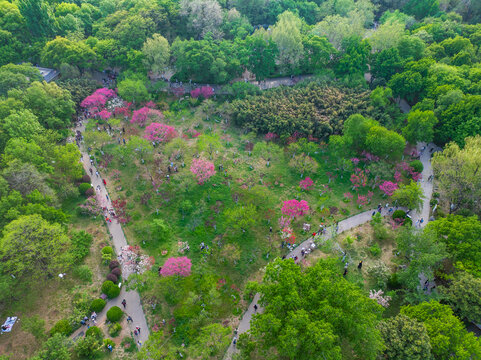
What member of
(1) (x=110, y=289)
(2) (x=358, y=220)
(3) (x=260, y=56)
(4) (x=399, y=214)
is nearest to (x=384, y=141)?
(4) (x=399, y=214)

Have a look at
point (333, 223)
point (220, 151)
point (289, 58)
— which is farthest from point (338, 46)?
point (333, 223)

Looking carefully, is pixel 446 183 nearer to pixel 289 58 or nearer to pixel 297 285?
pixel 297 285

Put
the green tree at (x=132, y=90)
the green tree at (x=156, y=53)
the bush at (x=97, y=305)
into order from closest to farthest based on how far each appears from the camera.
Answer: the bush at (x=97, y=305), the green tree at (x=132, y=90), the green tree at (x=156, y=53)

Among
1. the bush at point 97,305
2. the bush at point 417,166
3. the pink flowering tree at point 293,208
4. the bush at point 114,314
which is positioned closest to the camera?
the bush at point 114,314

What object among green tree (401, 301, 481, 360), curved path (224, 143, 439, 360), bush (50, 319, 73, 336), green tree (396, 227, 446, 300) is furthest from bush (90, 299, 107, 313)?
green tree (396, 227, 446, 300)

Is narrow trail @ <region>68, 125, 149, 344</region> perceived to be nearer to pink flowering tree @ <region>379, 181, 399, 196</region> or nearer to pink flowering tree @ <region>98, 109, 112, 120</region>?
pink flowering tree @ <region>98, 109, 112, 120</region>

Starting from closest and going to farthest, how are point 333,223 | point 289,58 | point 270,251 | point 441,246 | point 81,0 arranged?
point 441,246
point 270,251
point 333,223
point 289,58
point 81,0

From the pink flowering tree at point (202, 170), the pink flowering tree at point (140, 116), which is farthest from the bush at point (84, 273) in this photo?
the pink flowering tree at point (140, 116)

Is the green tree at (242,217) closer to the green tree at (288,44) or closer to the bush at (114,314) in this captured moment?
the bush at (114,314)
